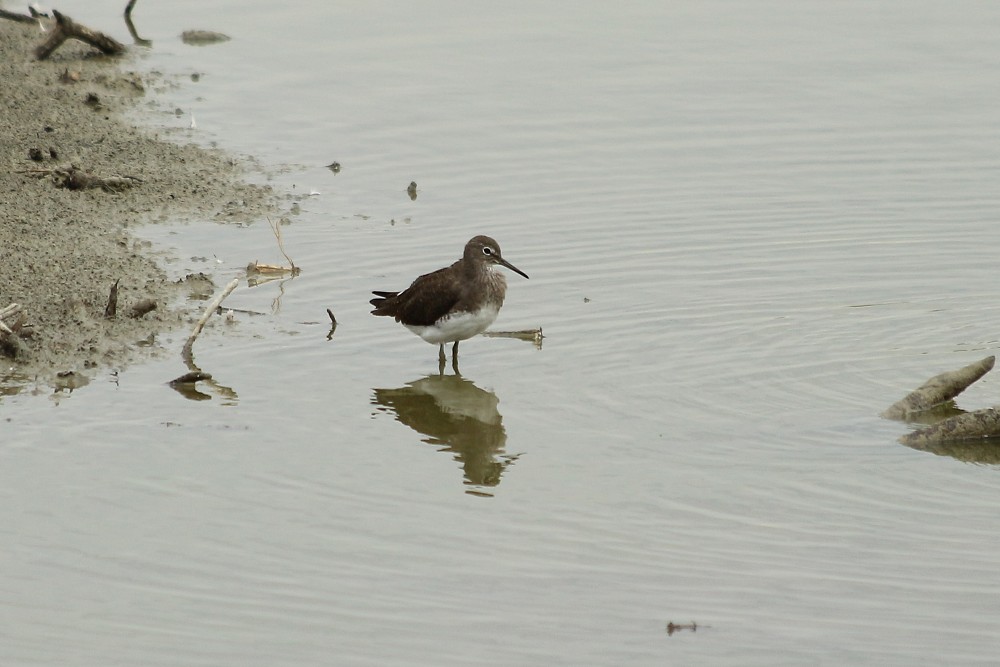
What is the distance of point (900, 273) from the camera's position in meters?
13.0

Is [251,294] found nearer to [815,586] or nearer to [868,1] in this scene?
[815,586]

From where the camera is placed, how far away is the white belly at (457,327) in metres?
11.6

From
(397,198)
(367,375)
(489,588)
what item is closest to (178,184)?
(397,198)

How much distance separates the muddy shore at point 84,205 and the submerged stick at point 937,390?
5454mm

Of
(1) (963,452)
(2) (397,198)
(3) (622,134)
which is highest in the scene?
(3) (622,134)

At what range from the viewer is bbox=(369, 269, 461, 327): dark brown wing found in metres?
11.6

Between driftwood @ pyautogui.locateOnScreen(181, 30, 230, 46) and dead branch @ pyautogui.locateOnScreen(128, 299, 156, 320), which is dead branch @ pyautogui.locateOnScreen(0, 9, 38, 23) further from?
dead branch @ pyautogui.locateOnScreen(128, 299, 156, 320)

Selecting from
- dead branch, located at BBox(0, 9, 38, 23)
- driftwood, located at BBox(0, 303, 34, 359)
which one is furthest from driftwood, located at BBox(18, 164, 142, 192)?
dead branch, located at BBox(0, 9, 38, 23)

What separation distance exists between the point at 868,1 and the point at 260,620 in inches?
641

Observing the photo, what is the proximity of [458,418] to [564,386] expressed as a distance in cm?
82

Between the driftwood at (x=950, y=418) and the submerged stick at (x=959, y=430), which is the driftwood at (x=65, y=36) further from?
the submerged stick at (x=959, y=430)

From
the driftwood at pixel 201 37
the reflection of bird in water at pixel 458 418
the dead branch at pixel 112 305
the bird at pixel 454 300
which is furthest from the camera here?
the driftwood at pixel 201 37

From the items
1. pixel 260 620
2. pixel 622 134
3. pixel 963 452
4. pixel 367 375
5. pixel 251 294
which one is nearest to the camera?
pixel 260 620

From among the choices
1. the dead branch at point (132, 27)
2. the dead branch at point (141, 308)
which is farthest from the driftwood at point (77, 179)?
the dead branch at point (132, 27)
